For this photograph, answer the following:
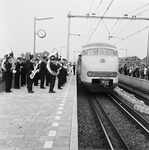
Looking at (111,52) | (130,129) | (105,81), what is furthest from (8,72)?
(130,129)

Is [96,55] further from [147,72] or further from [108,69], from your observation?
[147,72]

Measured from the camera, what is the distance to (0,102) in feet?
25.2

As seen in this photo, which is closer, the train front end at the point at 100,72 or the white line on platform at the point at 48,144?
the white line on platform at the point at 48,144

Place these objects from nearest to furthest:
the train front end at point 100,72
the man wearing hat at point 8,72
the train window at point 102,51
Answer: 1. the man wearing hat at point 8,72
2. the train front end at point 100,72
3. the train window at point 102,51

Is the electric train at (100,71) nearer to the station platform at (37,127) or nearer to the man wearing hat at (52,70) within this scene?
the man wearing hat at (52,70)

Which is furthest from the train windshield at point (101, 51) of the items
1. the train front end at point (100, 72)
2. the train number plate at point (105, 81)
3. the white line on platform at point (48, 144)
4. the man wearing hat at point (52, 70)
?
the white line on platform at point (48, 144)

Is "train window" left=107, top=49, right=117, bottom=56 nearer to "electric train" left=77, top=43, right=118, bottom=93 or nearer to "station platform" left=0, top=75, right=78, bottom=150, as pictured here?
"electric train" left=77, top=43, right=118, bottom=93

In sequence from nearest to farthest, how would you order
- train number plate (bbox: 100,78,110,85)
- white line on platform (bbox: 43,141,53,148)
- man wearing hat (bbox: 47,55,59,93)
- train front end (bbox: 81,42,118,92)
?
white line on platform (bbox: 43,141,53,148) < man wearing hat (bbox: 47,55,59,93) < train number plate (bbox: 100,78,110,85) < train front end (bbox: 81,42,118,92)

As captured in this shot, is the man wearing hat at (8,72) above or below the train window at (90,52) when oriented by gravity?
below

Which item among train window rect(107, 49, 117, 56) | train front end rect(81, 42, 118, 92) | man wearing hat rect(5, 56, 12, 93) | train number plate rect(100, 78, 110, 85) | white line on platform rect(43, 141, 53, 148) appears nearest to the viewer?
white line on platform rect(43, 141, 53, 148)

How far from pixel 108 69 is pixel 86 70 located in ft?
4.14

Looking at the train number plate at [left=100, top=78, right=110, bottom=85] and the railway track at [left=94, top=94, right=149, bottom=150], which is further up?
the train number plate at [left=100, top=78, right=110, bottom=85]

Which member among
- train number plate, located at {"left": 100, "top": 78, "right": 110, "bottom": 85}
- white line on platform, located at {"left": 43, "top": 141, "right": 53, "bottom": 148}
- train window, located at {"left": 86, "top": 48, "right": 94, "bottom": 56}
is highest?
train window, located at {"left": 86, "top": 48, "right": 94, "bottom": 56}

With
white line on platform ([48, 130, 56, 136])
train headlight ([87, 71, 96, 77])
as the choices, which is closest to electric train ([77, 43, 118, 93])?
train headlight ([87, 71, 96, 77])
